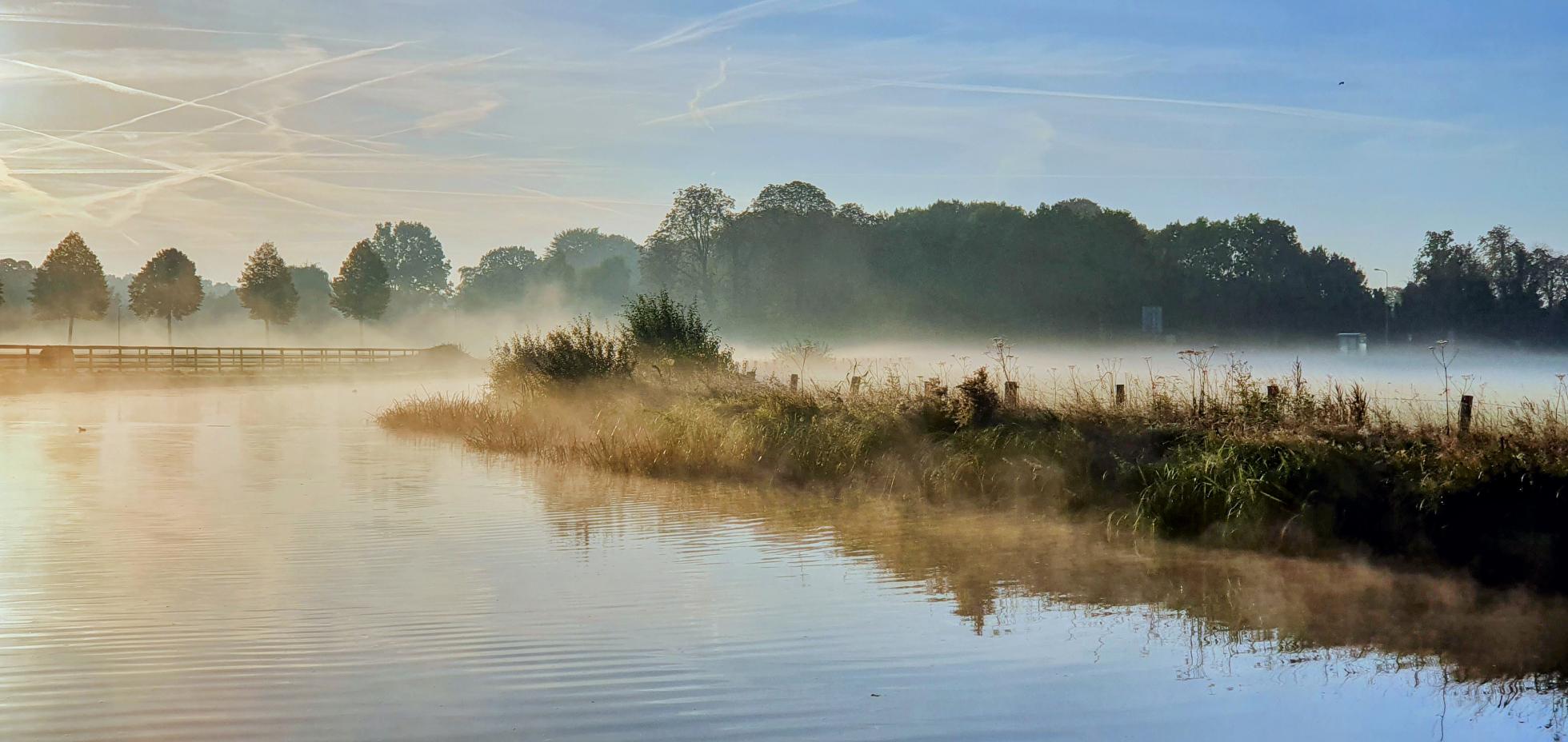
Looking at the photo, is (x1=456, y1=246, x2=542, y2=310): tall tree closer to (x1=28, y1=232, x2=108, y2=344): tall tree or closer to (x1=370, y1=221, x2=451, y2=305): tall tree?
(x1=370, y1=221, x2=451, y2=305): tall tree

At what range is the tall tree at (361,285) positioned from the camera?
100688 millimetres

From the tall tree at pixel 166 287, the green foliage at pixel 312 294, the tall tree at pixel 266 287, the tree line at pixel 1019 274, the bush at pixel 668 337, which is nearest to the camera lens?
the bush at pixel 668 337

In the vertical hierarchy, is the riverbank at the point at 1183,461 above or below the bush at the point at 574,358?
below

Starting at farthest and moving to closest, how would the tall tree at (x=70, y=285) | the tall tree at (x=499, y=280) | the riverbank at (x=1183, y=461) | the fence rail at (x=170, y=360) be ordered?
the tall tree at (x=499, y=280) → the tall tree at (x=70, y=285) → the fence rail at (x=170, y=360) → the riverbank at (x=1183, y=461)

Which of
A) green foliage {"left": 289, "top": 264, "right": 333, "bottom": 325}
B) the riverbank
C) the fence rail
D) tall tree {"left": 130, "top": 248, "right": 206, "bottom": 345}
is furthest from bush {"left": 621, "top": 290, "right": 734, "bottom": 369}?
green foliage {"left": 289, "top": 264, "right": 333, "bottom": 325}

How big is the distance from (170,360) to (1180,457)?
5169 centimetres

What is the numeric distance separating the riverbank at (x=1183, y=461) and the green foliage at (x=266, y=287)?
267 feet

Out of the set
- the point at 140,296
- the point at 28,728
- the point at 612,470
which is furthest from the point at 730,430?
the point at 140,296

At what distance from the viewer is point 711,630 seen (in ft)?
28.9

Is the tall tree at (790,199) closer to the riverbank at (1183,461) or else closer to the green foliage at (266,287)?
the green foliage at (266,287)

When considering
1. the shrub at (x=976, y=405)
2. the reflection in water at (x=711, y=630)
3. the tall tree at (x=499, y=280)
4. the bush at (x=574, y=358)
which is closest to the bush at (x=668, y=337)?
the bush at (x=574, y=358)

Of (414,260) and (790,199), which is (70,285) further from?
(414,260)

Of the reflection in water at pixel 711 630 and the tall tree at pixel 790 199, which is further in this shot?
the tall tree at pixel 790 199

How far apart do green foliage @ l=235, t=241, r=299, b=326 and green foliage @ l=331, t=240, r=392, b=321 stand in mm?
4119
